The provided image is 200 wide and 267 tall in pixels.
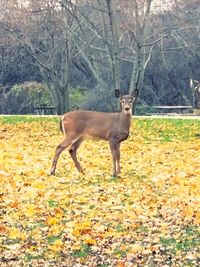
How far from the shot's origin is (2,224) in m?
8.23

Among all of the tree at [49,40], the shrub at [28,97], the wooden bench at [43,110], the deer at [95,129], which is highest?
the tree at [49,40]

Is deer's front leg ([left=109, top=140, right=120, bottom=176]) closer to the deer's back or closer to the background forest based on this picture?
the deer's back

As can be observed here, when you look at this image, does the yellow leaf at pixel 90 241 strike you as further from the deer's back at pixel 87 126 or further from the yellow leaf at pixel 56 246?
the deer's back at pixel 87 126

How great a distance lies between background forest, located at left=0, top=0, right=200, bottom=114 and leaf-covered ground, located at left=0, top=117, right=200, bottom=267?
43.7 ft

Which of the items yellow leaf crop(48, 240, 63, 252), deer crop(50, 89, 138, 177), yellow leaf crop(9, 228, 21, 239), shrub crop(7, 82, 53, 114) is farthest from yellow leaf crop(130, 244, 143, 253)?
shrub crop(7, 82, 53, 114)

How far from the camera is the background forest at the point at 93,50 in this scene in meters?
29.9

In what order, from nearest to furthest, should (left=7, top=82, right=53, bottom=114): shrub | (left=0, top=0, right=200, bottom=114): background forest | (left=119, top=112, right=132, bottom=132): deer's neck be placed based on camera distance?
(left=119, top=112, right=132, bottom=132): deer's neck < (left=0, top=0, right=200, bottom=114): background forest < (left=7, top=82, right=53, bottom=114): shrub

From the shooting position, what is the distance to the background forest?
98.2 feet

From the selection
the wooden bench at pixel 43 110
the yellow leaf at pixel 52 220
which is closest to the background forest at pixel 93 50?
the wooden bench at pixel 43 110

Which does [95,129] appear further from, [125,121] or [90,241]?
[90,241]

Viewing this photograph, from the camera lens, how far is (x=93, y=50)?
1590 inches

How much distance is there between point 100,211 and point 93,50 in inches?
1252

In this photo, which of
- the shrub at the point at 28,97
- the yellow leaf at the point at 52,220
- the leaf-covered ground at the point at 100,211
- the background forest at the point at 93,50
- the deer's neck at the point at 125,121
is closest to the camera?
the leaf-covered ground at the point at 100,211

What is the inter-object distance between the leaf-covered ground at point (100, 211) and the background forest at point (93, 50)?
13.3 m
